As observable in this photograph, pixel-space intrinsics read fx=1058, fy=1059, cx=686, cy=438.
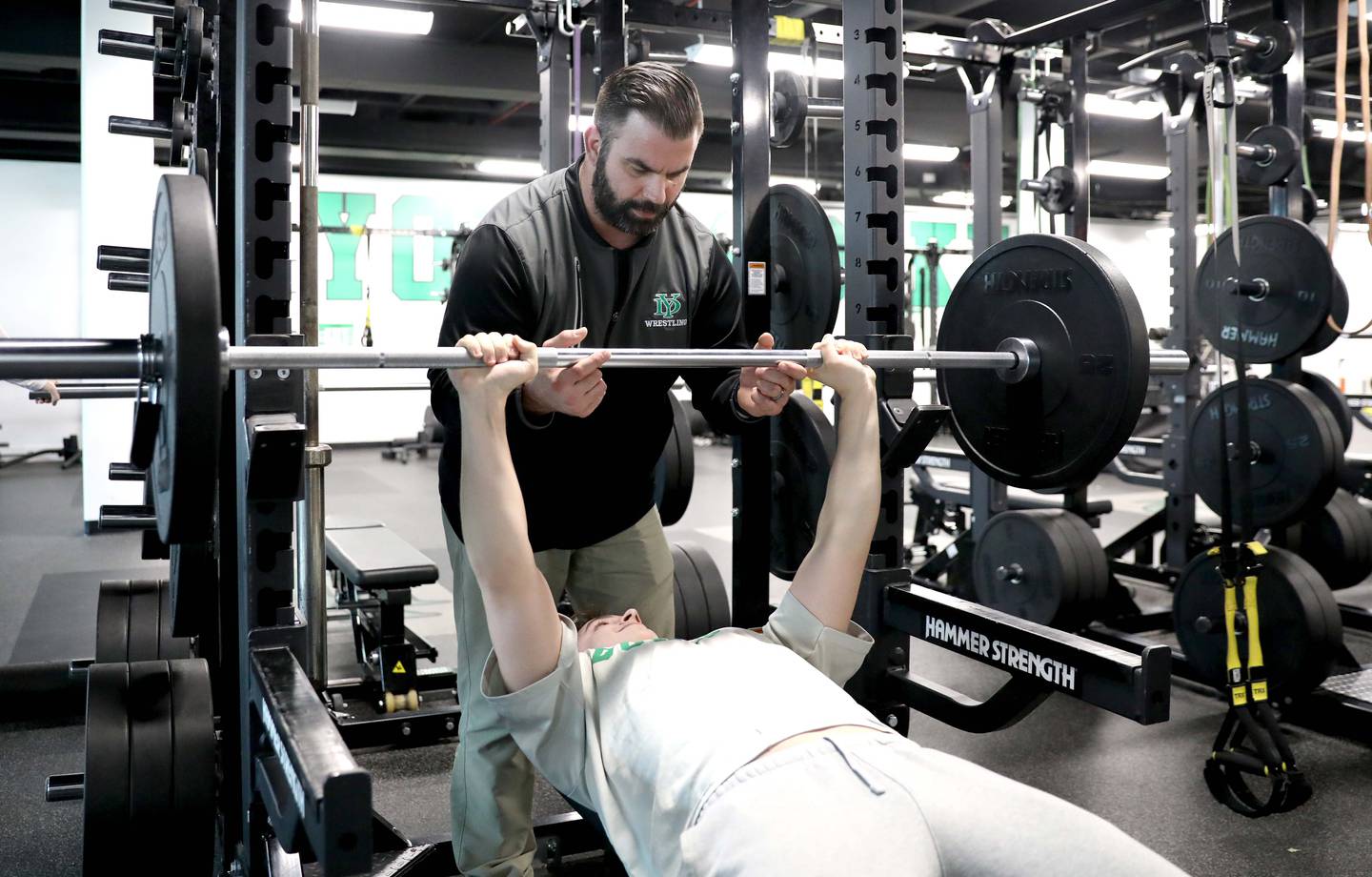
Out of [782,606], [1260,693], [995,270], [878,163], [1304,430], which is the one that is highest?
[878,163]

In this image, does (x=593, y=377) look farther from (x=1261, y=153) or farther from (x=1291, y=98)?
(x=1291, y=98)

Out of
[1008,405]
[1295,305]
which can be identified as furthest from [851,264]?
[1295,305]

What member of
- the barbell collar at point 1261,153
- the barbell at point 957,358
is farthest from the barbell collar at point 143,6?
the barbell collar at point 1261,153

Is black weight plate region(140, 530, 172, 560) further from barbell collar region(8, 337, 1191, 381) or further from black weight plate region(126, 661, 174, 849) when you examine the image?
barbell collar region(8, 337, 1191, 381)

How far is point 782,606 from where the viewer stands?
1613 mm

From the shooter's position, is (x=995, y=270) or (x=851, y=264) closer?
(x=995, y=270)

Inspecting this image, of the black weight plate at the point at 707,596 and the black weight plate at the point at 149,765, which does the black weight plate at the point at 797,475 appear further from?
the black weight plate at the point at 149,765

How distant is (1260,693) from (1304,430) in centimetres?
107

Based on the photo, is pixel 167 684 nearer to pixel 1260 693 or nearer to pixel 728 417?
pixel 728 417

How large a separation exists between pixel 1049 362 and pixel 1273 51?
2229mm

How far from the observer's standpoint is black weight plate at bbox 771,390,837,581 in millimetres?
2336

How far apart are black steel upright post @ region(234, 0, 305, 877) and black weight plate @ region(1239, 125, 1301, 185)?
3106 mm

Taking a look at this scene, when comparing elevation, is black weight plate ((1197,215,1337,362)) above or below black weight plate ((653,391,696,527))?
above

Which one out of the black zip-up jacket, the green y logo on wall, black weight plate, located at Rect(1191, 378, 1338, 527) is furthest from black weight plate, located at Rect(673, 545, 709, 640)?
the green y logo on wall
